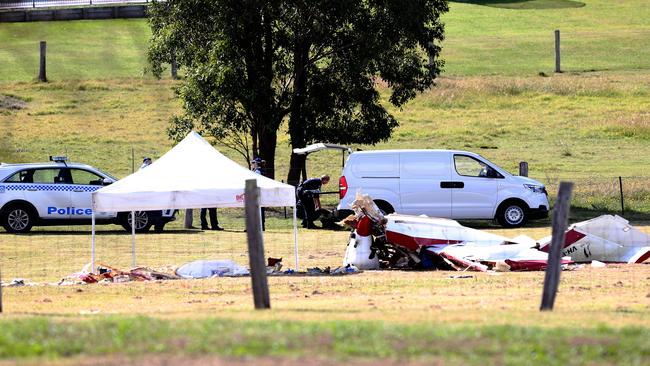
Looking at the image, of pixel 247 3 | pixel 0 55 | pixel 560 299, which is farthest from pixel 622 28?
pixel 560 299

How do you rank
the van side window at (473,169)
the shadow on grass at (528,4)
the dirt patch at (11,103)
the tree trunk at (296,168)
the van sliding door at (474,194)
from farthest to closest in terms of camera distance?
the shadow on grass at (528,4), the dirt patch at (11,103), the tree trunk at (296,168), the van side window at (473,169), the van sliding door at (474,194)

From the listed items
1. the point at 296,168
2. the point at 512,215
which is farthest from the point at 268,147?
the point at 512,215

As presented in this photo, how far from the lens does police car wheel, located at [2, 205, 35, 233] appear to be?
27891 millimetres

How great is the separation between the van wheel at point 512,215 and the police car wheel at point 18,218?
11130 mm

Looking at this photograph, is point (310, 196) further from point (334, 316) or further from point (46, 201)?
point (334, 316)

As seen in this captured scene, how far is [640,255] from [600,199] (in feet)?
37.3

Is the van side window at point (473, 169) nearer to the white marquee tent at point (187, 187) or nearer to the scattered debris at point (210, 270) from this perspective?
the white marquee tent at point (187, 187)

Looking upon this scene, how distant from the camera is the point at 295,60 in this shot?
33062 millimetres

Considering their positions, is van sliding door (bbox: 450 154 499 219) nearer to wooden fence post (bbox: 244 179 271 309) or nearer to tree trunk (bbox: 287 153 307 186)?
tree trunk (bbox: 287 153 307 186)

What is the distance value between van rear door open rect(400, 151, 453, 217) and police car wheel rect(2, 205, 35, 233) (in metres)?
8.77

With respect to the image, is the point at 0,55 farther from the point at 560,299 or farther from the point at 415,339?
the point at 415,339

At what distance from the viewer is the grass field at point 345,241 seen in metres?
9.82

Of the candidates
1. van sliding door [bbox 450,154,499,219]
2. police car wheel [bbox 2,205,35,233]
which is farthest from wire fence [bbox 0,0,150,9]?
van sliding door [bbox 450,154,499,219]

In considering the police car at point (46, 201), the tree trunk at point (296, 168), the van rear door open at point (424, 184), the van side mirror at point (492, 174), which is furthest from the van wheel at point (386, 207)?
the police car at point (46, 201)
